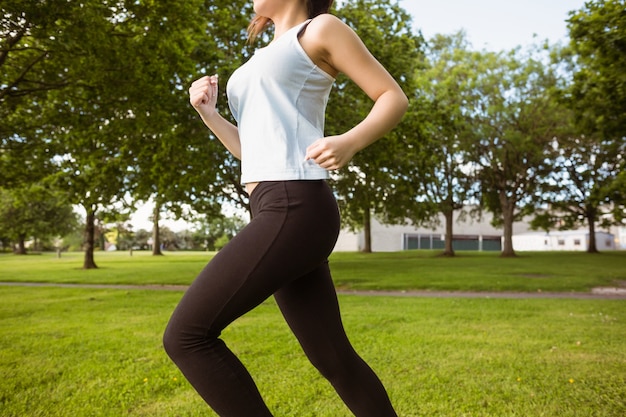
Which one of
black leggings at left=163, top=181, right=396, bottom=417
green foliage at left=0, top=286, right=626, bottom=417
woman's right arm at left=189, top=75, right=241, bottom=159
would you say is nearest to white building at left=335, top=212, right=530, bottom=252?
green foliage at left=0, top=286, right=626, bottom=417

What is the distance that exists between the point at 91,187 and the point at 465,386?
44.0 feet

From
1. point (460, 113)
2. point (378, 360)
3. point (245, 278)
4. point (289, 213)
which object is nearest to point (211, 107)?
point (289, 213)

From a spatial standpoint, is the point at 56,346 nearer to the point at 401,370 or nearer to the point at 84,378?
the point at 84,378

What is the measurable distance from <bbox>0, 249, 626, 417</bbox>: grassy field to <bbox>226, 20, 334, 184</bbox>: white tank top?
240 centimetres

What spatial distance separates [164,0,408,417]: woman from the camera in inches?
63.1

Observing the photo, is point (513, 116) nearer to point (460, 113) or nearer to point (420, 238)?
point (460, 113)

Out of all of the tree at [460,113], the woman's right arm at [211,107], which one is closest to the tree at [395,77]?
the tree at [460,113]

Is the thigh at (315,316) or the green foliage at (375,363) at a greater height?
the thigh at (315,316)

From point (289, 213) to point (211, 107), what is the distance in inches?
30.8

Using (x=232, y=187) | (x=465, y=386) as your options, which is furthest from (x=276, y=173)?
(x=232, y=187)

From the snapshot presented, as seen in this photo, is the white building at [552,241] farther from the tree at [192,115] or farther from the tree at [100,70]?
the tree at [100,70]

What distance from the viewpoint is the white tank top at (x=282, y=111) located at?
5.69 ft

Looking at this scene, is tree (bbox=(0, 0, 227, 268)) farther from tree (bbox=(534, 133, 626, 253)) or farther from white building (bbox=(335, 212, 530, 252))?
white building (bbox=(335, 212, 530, 252))

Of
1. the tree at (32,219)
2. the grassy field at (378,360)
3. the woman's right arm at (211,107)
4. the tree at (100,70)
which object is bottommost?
the grassy field at (378,360)
